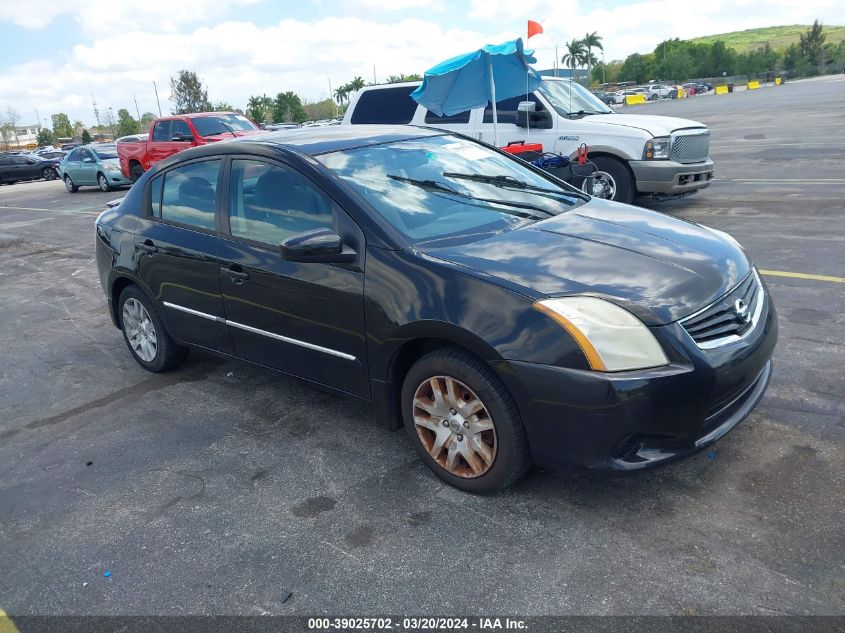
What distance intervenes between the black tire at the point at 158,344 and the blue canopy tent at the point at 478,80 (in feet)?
20.7

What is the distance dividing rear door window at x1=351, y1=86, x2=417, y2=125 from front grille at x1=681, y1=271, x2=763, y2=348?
8550 mm

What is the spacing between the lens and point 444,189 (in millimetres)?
3912

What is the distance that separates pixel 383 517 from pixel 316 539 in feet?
1.03

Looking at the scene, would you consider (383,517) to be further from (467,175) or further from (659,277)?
(467,175)

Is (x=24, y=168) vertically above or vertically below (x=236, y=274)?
below

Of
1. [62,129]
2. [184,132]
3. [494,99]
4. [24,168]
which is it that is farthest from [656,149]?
[62,129]

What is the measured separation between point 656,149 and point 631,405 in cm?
772

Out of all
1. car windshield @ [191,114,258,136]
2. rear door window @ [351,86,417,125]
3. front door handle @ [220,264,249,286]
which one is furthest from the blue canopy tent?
car windshield @ [191,114,258,136]

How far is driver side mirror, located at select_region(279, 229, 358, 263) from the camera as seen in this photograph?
3.39 m

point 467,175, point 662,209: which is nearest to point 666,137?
point 662,209

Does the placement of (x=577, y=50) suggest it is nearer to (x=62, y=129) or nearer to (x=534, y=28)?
(x=62, y=129)

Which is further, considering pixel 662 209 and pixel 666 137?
pixel 662 209

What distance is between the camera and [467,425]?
3178mm

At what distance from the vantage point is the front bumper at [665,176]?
961 cm
